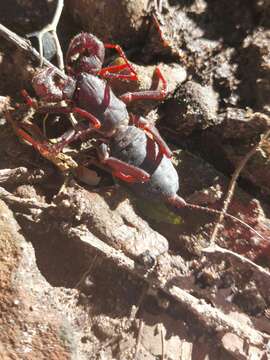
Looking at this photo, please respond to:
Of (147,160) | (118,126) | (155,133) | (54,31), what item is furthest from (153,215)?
(54,31)

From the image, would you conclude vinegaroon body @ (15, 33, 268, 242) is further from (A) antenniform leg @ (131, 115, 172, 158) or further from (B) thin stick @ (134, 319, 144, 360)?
(B) thin stick @ (134, 319, 144, 360)

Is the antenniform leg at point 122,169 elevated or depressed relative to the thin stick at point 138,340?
elevated

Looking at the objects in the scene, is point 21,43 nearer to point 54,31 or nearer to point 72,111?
point 54,31

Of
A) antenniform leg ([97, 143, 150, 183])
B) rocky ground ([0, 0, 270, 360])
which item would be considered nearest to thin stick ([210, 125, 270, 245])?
rocky ground ([0, 0, 270, 360])

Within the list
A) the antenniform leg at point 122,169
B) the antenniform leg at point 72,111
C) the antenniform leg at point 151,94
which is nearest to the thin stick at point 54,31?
the antenniform leg at point 72,111

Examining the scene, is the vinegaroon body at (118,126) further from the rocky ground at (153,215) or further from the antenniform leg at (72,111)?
the rocky ground at (153,215)

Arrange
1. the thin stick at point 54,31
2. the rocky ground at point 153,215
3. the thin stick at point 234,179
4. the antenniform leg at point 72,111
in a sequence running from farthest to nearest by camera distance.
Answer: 1. the thin stick at point 234,179
2. the antenniform leg at point 72,111
3. the thin stick at point 54,31
4. the rocky ground at point 153,215
